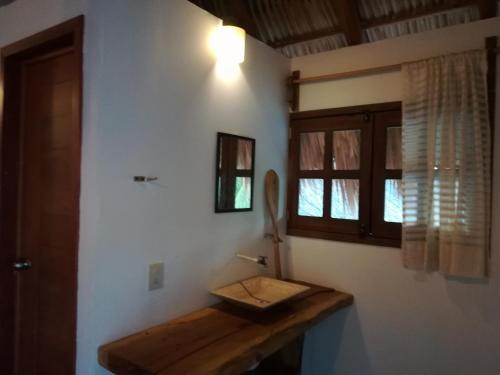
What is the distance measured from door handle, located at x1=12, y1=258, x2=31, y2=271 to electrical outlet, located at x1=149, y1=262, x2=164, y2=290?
62 centimetres

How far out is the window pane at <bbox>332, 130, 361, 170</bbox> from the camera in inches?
87.0

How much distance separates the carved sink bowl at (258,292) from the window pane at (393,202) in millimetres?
620

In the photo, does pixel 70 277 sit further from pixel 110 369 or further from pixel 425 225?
pixel 425 225

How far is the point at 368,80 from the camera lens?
2174mm

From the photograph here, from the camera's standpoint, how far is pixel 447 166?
5.88 feet

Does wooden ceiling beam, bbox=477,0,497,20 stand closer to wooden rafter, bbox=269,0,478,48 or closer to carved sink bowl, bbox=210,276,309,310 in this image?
wooden rafter, bbox=269,0,478,48

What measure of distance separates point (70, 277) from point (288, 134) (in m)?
1.56

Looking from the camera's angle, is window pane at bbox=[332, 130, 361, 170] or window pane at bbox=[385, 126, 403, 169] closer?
window pane at bbox=[385, 126, 403, 169]

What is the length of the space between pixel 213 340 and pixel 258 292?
1.99ft

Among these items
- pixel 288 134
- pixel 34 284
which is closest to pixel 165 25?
pixel 288 134

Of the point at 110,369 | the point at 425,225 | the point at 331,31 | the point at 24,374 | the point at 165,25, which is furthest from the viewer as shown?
the point at 331,31

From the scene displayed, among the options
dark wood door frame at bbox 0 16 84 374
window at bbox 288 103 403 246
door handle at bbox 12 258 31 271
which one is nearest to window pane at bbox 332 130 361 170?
window at bbox 288 103 403 246

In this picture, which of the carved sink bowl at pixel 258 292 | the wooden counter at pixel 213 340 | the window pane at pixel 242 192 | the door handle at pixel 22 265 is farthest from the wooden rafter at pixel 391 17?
the door handle at pixel 22 265

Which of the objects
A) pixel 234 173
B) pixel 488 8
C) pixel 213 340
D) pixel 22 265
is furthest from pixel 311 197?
pixel 22 265
